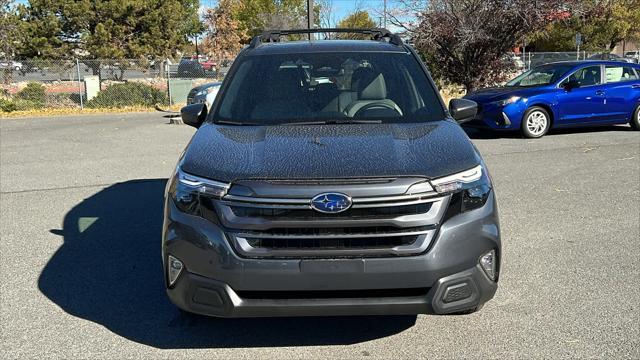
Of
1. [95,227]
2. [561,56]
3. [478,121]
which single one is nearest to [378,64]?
[95,227]

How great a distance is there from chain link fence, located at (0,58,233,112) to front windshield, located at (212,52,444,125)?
60.0 ft

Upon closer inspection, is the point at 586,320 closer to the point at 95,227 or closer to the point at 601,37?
the point at 95,227

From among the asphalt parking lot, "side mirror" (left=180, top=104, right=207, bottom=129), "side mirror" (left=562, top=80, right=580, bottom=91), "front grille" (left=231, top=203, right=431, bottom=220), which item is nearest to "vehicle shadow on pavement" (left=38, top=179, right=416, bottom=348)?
the asphalt parking lot

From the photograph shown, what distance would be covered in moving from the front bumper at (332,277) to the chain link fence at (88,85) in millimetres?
19761

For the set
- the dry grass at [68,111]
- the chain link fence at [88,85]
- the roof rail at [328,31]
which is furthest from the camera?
the chain link fence at [88,85]

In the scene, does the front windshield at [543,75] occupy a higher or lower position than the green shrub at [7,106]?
higher

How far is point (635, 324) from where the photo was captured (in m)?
3.66

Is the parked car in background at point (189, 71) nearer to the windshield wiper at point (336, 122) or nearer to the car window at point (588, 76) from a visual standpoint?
the car window at point (588, 76)

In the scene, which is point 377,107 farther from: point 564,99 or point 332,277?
point 564,99

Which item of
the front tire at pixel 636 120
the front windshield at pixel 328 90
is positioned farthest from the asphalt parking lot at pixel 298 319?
the front tire at pixel 636 120

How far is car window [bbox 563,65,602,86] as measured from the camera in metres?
12.1

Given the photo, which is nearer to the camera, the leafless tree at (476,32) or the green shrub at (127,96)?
the leafless tree at (476,32)

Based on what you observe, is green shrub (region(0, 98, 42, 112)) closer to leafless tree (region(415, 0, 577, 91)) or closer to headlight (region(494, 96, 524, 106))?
leafless tree (region(415, 0, 577, 91))

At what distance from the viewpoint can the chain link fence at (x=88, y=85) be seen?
2134 cm
